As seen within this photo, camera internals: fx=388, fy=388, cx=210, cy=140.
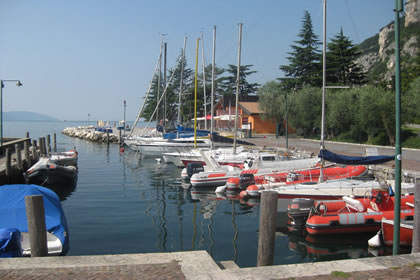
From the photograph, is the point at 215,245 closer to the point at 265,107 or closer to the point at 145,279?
the point at 145,279

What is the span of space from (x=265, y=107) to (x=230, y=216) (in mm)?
40354

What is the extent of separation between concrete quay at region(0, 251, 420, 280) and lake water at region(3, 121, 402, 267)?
441 centimetres

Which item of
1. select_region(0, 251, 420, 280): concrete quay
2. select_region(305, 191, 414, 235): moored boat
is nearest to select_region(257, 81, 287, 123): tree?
select_region(305, 191, 414, 235): moored boat

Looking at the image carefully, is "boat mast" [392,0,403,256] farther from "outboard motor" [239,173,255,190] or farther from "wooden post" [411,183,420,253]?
"outboard motor" [239,173,255,190]

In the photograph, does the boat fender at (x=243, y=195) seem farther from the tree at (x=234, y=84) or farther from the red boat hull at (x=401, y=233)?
the tree at (x=234, y=84)

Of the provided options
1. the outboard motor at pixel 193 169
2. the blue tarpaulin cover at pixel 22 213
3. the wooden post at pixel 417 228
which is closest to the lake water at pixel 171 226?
the outboard motor at pixel 193 169

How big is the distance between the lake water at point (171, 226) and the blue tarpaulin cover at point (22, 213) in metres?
1.49

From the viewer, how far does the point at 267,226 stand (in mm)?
7656

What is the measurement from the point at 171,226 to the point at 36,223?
7990mm


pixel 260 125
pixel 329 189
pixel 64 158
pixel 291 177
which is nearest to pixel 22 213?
pixel 329 189

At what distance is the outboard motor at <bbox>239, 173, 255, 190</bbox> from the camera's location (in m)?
20.8

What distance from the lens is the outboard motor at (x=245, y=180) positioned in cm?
2080

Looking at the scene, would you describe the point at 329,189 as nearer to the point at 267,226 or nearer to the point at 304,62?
the point at 267,226

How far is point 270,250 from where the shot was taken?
7.73 m
